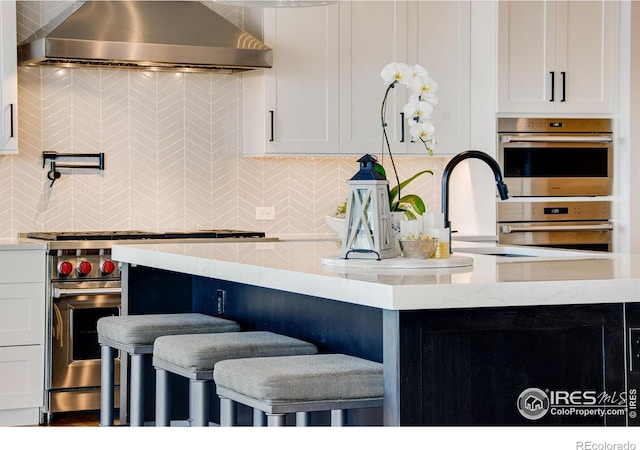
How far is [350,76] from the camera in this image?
221 inches

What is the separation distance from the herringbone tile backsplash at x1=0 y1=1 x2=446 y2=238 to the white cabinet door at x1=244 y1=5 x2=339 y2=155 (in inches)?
13.3

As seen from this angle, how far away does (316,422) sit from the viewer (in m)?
3.17

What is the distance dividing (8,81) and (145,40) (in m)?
0.72

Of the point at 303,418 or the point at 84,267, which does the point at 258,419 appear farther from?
the point at 84,267

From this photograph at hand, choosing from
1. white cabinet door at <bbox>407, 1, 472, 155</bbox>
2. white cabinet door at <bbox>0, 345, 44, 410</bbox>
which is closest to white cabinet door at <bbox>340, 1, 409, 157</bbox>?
white cabinet door at <bbox>407, 1, 472, 155</bbox>

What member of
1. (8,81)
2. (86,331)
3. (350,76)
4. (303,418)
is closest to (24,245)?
(86,331)

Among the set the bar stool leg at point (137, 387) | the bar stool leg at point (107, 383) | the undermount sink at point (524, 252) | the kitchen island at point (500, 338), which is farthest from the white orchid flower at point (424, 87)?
the bar stool leg at point (107, 383)

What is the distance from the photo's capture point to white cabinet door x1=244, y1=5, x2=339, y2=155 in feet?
17.9

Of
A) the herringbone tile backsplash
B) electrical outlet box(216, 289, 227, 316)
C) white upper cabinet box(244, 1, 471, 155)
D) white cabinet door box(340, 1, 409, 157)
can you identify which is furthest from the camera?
white cabinet door box(340, 1, 409, 157)

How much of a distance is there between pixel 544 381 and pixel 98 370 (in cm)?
318

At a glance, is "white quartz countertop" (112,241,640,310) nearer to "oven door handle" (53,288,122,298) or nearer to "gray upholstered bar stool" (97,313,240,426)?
"gray upholstered bar stool" (97,313,240,426)

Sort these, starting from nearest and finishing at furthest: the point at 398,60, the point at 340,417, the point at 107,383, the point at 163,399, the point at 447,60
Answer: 1. the point at 340,417
2. the point at 163,399
3. the point at 107,383
4. the point at 398,60
5. the point at 447,60
